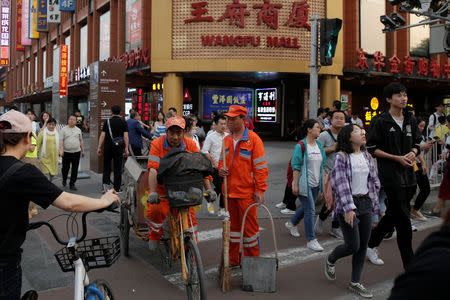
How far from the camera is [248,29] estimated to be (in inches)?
789

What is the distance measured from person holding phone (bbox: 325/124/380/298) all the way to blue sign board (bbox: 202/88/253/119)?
20.5 m

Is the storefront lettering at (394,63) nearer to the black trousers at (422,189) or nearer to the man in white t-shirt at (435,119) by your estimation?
the man in white t-shirt at (435,119)

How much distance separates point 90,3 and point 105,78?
20.3 m

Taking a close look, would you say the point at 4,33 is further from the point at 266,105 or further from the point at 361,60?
the point at 361,60

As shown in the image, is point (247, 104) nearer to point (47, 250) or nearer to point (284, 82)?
point (284, 82)

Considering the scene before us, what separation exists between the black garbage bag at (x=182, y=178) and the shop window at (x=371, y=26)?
68.7 feet

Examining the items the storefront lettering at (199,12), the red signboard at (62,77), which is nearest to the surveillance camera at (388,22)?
the storefront lettering at (199,12)

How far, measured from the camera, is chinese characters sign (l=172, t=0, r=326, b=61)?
19953 millimetres

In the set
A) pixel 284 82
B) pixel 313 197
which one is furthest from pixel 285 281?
pixel 284 82

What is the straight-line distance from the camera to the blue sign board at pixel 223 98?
25.5 meters

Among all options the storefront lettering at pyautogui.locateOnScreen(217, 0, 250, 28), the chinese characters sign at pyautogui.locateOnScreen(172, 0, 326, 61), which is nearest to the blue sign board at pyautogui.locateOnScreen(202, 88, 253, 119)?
the chinese characters sign at pyautogui.locateOnScreen(172, 0, 326, 61)

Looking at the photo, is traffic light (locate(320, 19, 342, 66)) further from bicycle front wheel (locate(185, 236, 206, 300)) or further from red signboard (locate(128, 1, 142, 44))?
red signboard (locate(128, 1, 142, 44))

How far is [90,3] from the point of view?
3156 cm

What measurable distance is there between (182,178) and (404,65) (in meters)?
22.1
